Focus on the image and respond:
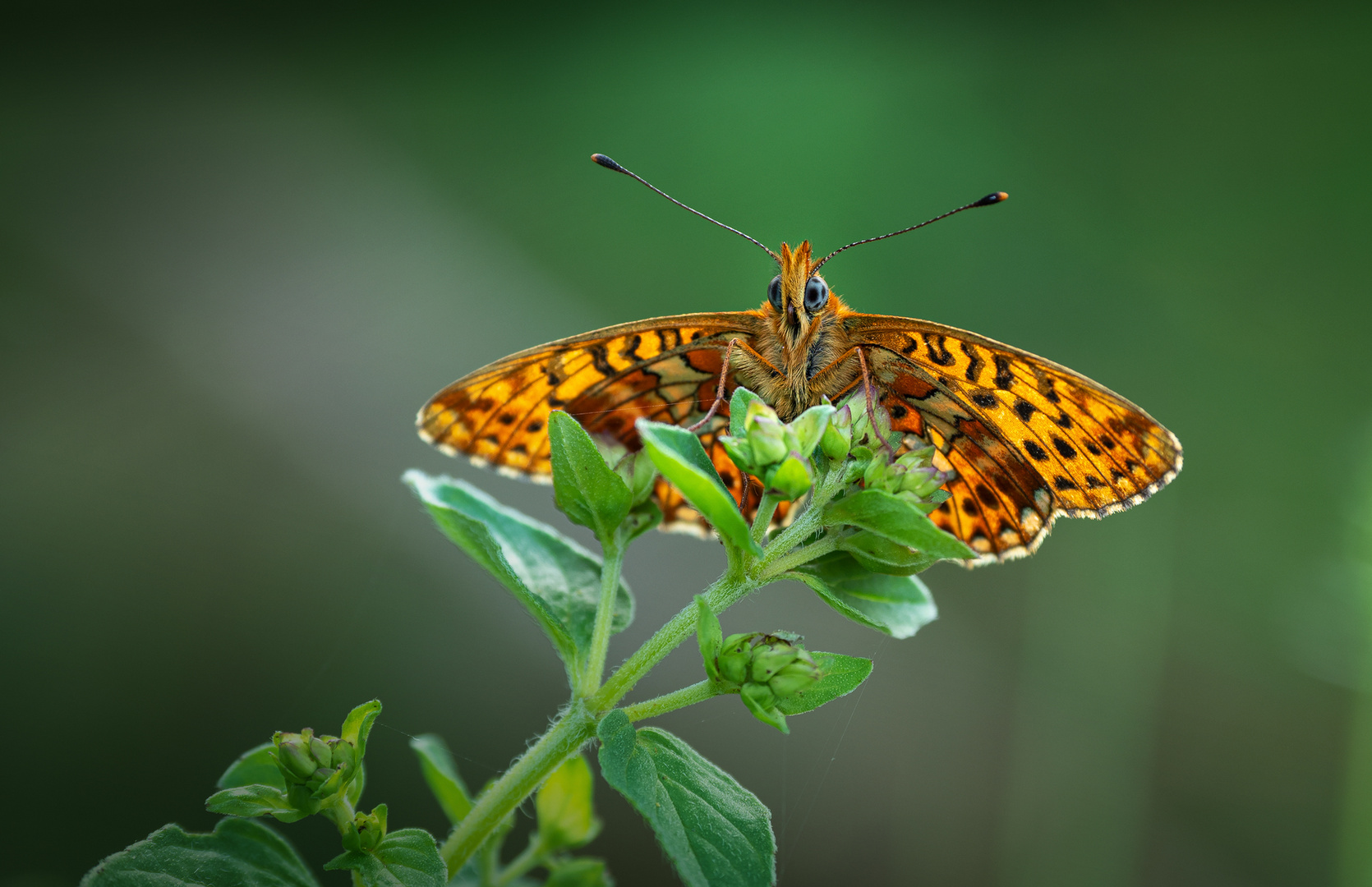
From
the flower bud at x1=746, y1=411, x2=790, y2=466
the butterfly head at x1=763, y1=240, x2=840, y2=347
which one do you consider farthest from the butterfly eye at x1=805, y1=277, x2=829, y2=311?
the flower bud at x1=746, y1=411, x2=790, y2=466

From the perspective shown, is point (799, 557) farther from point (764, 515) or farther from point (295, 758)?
point (295, 758)

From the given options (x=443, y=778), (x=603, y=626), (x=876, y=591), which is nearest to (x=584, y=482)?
(x=603, y=626)

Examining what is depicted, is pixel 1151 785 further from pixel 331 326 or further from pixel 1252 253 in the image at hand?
pixel 331 326

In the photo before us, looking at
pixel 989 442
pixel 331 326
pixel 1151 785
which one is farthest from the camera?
pixel 331 326

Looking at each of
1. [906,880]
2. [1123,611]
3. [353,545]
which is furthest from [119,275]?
[1123,611]

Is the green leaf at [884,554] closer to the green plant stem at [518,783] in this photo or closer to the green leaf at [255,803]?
the green plant stem at [518,783]

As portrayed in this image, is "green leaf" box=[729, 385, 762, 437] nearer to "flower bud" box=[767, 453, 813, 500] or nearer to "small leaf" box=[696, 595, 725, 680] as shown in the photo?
"flower bud" box=[767, 453, 813, 500]

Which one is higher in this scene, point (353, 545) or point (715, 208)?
point (715, 208)
